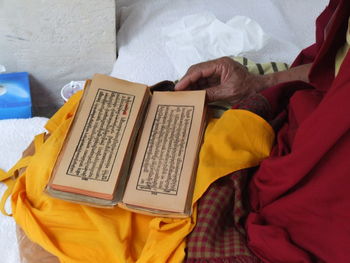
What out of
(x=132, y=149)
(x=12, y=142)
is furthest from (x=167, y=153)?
(x=12, y=142)

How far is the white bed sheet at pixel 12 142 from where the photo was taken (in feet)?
2.97

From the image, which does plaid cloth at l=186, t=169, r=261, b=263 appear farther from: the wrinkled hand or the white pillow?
the white pillow

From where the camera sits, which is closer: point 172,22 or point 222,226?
point 222,226

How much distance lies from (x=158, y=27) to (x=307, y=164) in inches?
30.8

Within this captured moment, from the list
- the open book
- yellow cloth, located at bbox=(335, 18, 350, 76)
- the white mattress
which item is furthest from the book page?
the white mattress

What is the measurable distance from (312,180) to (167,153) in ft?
0.77

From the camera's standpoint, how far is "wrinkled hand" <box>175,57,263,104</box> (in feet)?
2.94

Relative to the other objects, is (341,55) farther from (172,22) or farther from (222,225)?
(172,22)

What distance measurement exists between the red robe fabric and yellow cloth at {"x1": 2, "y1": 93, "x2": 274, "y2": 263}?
0.16ft

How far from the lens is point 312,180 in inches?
23.3

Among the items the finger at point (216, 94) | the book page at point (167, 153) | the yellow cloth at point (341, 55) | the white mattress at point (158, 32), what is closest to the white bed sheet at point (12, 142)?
the white mattress at point (158, 32)

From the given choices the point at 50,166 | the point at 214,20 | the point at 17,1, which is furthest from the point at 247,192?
the point at 17,1

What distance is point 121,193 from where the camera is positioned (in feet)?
2.21

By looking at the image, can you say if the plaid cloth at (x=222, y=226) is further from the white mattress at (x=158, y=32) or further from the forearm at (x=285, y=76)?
the white mattress at (x=158, y=32)
